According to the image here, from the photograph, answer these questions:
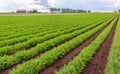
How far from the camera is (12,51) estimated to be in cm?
1176

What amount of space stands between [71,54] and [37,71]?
11.9ft

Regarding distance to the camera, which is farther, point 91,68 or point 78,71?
point 91,68

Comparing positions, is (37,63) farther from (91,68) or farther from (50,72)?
(91,68)

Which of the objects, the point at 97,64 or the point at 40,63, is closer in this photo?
the point at 40,63

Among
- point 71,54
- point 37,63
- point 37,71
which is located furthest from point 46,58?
point 71,54

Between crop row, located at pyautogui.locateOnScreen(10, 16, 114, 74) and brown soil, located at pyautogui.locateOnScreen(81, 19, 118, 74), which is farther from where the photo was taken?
brown soil, located at pyautogui.locateOnScreen(81, 19, 118, 74)

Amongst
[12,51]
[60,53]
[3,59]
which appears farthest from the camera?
[12,51]

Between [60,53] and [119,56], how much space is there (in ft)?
9.37

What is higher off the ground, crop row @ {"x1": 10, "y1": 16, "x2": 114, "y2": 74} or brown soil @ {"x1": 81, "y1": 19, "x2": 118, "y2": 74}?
crop row @ {"x1": 10, "y1": 16, "x2": 114, "y2": 74}

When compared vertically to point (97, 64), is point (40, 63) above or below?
above

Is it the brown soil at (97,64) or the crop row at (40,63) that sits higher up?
the crop row at (40,63)

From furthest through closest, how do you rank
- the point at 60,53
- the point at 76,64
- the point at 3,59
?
the point at 60,53 → the point at 3,59 → the point at 76,64

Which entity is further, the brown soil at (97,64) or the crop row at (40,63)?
the brown soil at (97,64)

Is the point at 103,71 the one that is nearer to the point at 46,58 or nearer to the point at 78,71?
the point at 78,71
